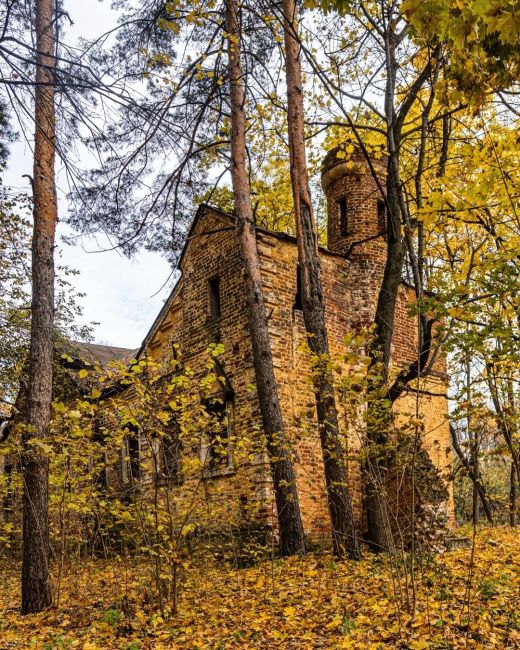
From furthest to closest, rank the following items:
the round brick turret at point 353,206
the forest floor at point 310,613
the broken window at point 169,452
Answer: the round brick turret at point 353,206, the broken window at point 169,452, the forest floor at point 310,613

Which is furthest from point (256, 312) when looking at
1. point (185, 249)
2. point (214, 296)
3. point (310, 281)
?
point (185, 249)

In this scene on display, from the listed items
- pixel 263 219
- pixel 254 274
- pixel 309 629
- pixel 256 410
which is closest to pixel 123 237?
pixel 254 274

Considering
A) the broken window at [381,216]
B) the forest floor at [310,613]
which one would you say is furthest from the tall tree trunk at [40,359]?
the broken window at [381,216]

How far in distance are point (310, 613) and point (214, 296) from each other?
9047 mm

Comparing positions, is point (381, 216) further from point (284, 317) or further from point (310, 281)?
point (310, 281)

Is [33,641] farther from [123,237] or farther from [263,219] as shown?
[263,219]

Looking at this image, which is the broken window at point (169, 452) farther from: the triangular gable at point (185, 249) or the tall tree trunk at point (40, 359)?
the triangular gable at point (185, 249)

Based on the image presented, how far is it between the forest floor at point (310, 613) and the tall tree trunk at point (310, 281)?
23.9 inches

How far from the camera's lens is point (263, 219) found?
77.5ft

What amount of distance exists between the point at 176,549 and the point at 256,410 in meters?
5.70

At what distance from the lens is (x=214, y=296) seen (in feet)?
46.5

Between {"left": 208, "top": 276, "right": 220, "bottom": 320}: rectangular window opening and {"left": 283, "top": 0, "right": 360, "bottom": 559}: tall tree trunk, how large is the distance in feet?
14.5

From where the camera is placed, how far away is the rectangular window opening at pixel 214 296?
14.0 meters

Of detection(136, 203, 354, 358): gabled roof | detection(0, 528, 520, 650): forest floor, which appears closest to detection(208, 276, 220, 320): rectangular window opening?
detection(136, 203, 354, 358): gabled roof
